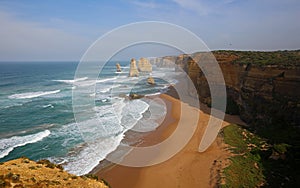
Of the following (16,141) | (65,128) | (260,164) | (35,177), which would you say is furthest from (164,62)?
(35,177)

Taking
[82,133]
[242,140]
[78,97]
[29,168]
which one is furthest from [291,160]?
[78,97]

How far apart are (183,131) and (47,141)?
10646 mm

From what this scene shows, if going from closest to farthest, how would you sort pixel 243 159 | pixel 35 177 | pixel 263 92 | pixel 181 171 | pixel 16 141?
pixel 35 177 → pixel 181 171 → pixel 243 159 → pixel 16 141 → pixel 263 92

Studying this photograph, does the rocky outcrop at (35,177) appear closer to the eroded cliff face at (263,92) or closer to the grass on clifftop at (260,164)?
the grass on clifftop at (260,164)

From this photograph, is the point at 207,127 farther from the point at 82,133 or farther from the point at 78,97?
the point at 78,97

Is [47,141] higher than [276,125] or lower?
lower

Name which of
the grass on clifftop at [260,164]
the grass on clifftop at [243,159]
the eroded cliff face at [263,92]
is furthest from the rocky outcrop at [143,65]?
the grass on clifftop at [260,164]

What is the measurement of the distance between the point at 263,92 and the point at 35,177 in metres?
17.7

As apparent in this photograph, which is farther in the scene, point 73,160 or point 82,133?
point 82,133

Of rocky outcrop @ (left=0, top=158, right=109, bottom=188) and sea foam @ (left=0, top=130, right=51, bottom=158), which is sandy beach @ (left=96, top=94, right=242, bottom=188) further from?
sea foam @ (left=0, top=130, right=51, bottom=158)

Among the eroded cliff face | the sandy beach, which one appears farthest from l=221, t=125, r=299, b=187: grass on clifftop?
the eroded cliff face

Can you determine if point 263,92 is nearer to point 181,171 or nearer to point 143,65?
point 181,171

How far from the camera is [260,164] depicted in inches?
469

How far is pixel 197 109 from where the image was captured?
2498 centimetres
